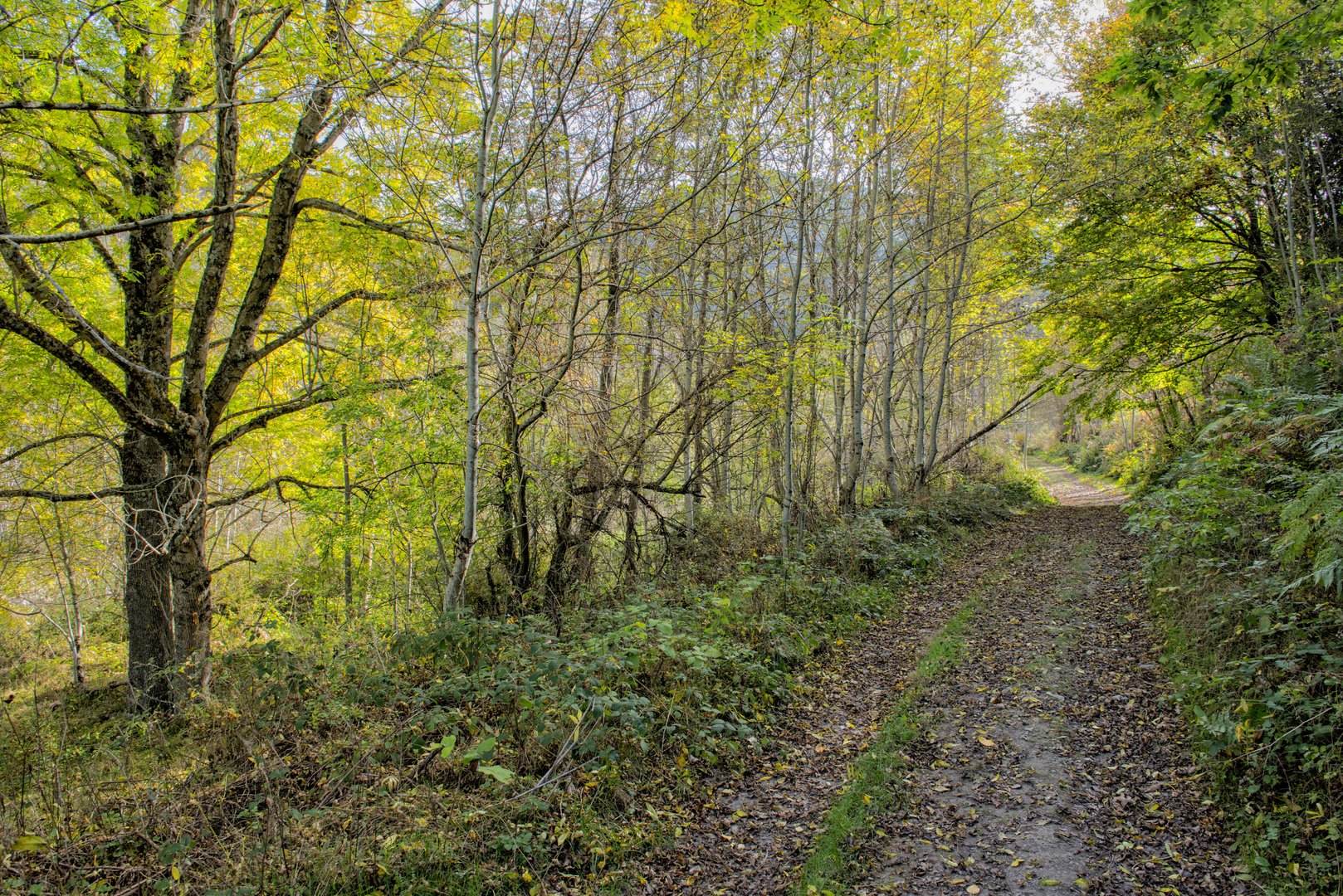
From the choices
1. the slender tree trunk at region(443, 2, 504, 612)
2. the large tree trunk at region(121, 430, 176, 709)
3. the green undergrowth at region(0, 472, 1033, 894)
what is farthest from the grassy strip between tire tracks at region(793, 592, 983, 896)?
the large tree trunk at region(121, 430, 176, 709)

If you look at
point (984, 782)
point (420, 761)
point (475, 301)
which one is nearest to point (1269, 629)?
point (984, 782)

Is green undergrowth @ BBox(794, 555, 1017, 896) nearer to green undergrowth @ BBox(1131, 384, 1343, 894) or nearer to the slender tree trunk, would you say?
green undergrowth @ BBox(1131, 384, 1343, 894)

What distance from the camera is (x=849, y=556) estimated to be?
9.66 metres

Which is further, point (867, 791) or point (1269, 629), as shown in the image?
point (867, 791)

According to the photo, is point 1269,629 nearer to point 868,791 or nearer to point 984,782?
point 984,782

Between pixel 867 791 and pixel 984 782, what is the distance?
794 mm

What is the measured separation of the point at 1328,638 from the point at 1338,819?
1363 mm

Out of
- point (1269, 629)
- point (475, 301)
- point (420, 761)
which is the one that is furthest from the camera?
point (475, 301)

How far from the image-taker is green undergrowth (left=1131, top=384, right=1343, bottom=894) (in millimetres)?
3236

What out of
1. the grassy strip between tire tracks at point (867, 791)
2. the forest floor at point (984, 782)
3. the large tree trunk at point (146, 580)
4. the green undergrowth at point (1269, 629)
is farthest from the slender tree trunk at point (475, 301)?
the green undergrowth at point (1269, 629)

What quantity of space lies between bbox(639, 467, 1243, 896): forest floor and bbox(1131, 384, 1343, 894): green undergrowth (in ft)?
0.87

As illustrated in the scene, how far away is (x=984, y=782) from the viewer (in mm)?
4336

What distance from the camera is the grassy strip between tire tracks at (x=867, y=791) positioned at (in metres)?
3.65

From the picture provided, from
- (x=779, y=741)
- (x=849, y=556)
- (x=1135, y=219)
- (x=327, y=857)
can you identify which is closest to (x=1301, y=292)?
(x=1135, y=219)
